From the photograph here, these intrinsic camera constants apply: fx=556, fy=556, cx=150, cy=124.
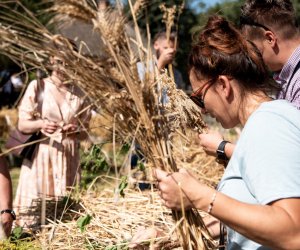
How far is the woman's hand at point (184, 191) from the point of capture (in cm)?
139

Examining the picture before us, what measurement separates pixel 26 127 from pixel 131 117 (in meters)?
2.25

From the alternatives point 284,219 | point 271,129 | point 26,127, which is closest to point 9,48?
point 271,129

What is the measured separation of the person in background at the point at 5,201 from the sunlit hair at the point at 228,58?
1182 mm

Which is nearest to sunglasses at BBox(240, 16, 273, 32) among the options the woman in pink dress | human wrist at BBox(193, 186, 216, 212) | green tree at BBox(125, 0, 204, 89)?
green tree at BBox(125, 0, 204, 89)

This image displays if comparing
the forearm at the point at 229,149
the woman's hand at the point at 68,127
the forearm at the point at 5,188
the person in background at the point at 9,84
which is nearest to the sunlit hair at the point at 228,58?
the forearm at the point at 229,149

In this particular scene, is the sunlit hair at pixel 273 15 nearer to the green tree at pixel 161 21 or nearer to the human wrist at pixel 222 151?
the green tree at pixel 161 21

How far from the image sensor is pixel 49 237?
2215 mm

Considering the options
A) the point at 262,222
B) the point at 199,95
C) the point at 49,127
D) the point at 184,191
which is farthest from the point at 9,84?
the point at 262,222

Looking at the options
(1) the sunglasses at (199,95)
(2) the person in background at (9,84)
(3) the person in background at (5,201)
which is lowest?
(3) the person in background at (5,201)

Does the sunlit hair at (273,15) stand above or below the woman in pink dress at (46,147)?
above

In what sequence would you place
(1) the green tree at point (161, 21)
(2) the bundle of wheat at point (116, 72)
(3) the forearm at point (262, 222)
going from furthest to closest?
(1) the green tree at point (161, 21) → (2) the bundle of wheat at point (116, 72) → (3) the forearm at point (262, 222)

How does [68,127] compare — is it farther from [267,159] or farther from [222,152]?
[267,159]

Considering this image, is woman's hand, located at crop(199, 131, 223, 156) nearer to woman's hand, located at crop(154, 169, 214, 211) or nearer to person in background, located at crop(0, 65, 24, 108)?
woman's hand, located at crop(154, 169, 214, 211)

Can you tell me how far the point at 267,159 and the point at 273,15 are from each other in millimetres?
1135
